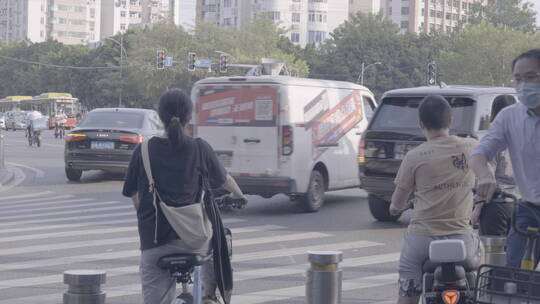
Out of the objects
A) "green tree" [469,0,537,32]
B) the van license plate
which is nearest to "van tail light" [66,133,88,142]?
the van license plate

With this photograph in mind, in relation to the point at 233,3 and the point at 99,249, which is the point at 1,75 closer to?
the point at 233,3

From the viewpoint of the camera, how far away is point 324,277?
21.1ft

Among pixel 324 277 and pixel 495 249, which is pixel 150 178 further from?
pixel 495 249

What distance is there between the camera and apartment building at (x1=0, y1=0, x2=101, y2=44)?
177 m

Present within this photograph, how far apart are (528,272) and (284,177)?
10.3 meters

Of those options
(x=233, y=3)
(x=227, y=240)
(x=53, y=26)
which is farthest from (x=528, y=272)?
(x=53, y=26)

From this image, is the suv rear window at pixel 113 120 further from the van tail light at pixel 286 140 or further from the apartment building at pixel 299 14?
the apartment building at pixel 299 14

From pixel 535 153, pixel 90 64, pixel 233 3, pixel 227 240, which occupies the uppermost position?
pixel 233 3

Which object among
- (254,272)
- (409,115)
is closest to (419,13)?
(409,115)

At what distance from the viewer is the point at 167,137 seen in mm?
4980

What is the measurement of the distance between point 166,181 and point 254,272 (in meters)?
4.34

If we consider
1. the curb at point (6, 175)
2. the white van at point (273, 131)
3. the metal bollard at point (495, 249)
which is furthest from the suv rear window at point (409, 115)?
the curb at point (6, 175)

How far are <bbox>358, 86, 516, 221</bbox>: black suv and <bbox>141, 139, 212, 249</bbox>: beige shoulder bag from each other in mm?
7461

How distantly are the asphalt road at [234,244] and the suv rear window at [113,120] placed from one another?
1.99m
